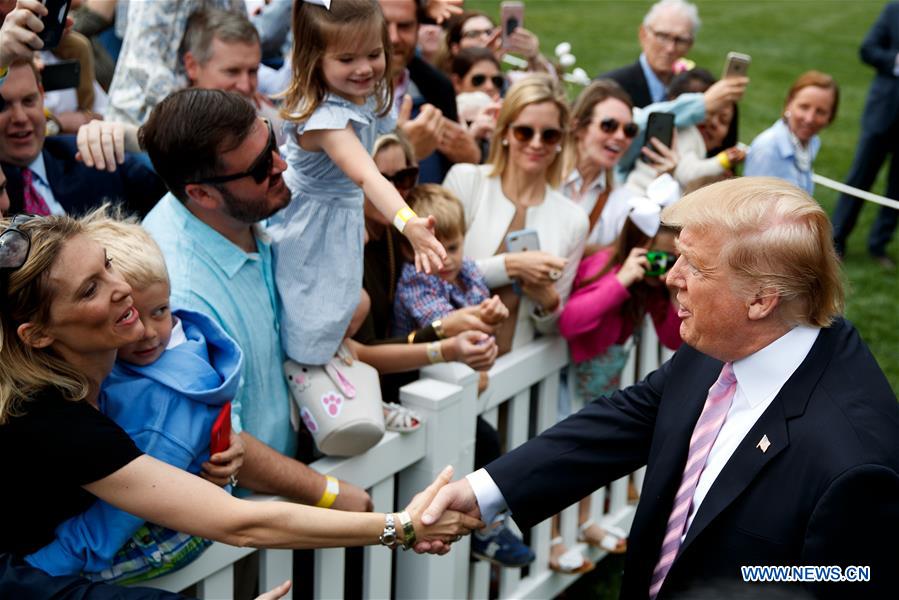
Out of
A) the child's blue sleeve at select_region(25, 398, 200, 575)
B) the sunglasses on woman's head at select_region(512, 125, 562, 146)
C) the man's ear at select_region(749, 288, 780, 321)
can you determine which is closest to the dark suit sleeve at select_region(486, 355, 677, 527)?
the man's ear at select_region(749, 288, 780, 321)

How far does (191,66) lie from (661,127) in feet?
8.36

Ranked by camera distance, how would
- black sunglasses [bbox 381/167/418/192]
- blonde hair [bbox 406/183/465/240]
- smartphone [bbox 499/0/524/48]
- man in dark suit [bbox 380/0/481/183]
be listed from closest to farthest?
1. black sunglasses [bbox 381/167/418/192]
2. blonde hair [bbox 406/183/465/240]
3. man in dark suit [bbox 380/0/481/183]
4. smartphone [bbox 499/0/524/48]

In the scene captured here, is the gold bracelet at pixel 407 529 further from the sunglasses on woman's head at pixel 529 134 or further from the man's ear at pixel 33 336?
the sunglasses on woman's head at pixel 529 134

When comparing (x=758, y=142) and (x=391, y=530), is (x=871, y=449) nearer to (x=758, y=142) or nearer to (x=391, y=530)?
(x=391, y=530)

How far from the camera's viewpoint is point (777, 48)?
66.8 ft

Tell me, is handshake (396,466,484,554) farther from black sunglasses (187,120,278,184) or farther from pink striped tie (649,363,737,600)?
black sunglasses (187,120,278,184)

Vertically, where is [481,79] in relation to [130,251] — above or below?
below

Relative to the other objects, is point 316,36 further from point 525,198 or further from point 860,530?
point 860,530

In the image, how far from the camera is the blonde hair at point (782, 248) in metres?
2.66

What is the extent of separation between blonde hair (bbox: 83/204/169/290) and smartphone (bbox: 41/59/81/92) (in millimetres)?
1478

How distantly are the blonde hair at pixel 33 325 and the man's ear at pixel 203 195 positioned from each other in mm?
693

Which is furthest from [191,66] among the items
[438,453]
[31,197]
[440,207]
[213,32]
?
[438,453]

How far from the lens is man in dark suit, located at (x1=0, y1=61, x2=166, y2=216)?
3734 millimetres

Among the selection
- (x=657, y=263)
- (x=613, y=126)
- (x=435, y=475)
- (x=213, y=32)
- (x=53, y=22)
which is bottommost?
(x=435, y=475)
